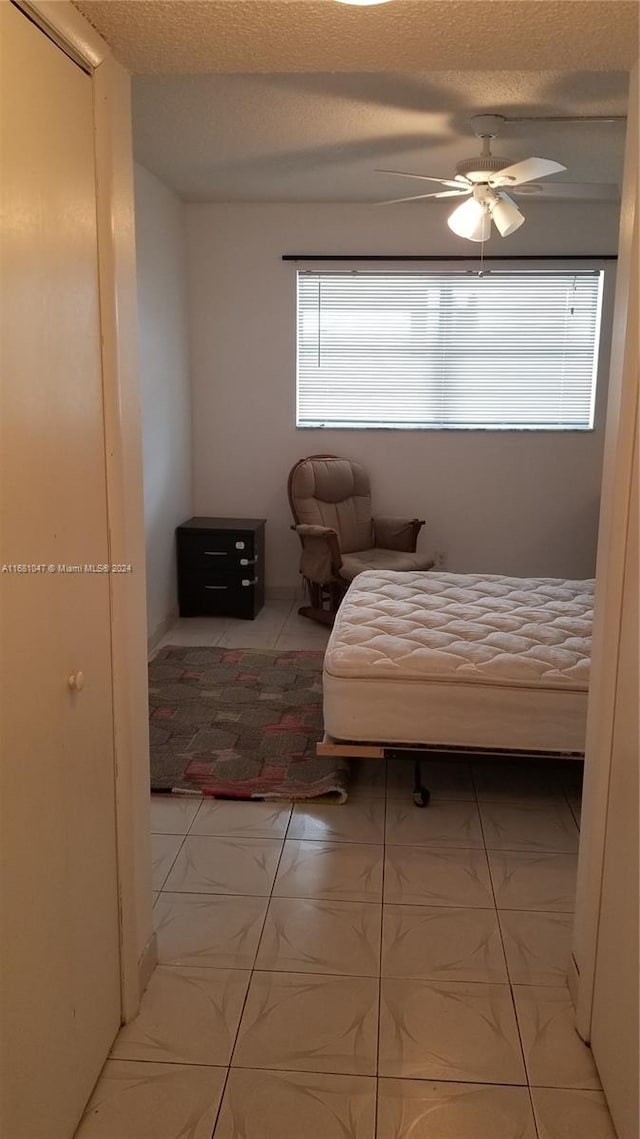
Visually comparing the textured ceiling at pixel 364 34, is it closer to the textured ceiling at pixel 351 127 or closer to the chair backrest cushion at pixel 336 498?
the textured ceiling at pixel 351 127

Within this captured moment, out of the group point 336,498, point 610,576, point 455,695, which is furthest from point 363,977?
point 336,498

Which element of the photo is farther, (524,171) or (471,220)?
(471,220)

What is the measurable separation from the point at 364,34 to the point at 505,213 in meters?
2.60

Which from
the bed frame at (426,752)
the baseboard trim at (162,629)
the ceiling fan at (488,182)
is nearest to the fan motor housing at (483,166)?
the ceiling fan at (488,182)

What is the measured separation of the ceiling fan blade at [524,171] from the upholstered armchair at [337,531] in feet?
6.86

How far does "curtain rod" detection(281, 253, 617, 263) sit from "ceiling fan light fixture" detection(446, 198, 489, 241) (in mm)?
1461

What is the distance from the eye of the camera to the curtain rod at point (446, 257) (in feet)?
18.2

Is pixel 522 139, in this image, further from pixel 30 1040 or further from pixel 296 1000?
pixel 30 1040

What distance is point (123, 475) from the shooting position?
192 cm

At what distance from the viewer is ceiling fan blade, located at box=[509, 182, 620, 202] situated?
4910 mm

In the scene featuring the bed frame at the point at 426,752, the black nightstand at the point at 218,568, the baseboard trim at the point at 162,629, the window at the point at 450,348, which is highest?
the window at the point at 450,348

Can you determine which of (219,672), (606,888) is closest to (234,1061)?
(606,888)

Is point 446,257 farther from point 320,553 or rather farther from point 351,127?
point 320,553

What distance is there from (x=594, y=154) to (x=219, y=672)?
126 inches
